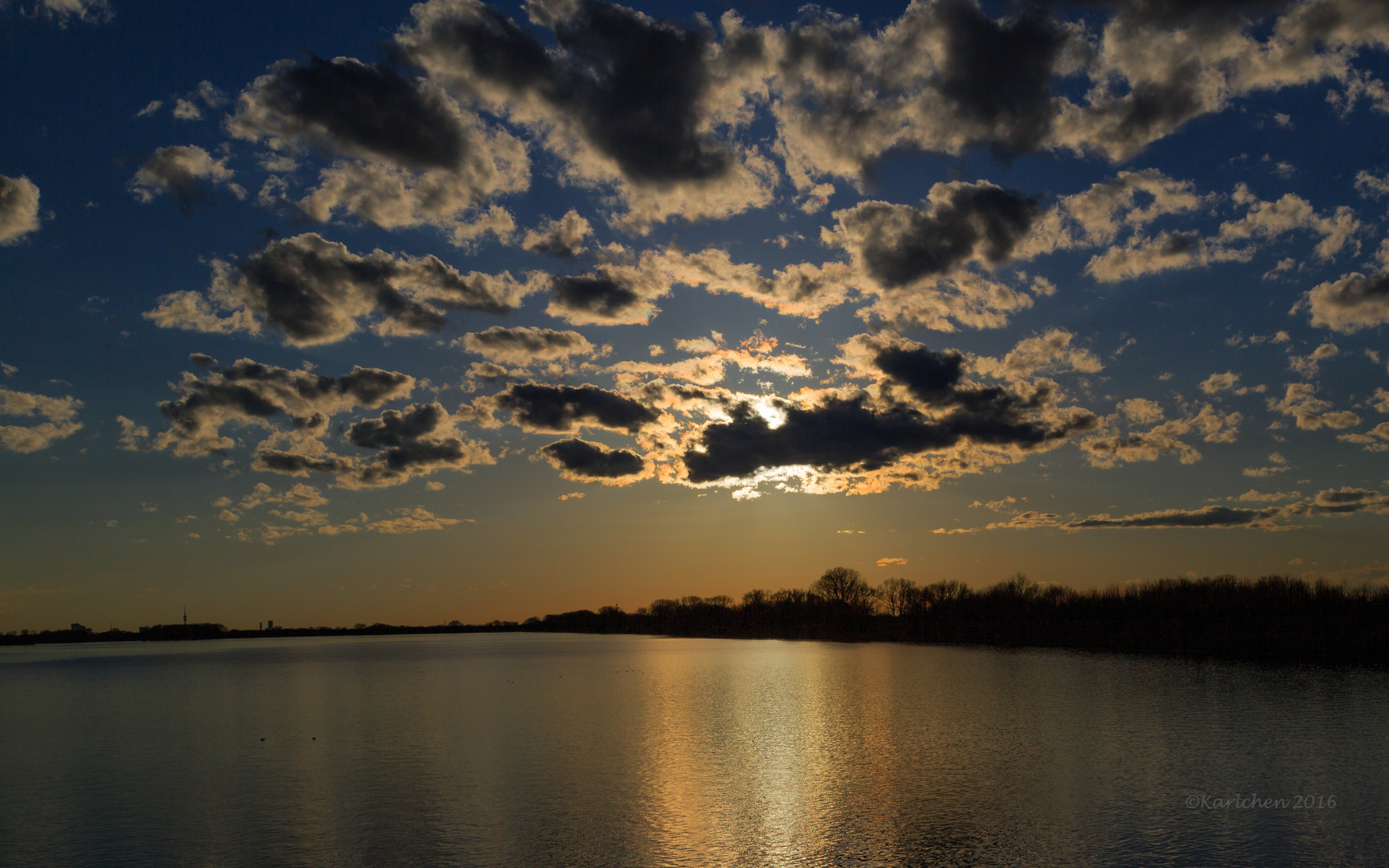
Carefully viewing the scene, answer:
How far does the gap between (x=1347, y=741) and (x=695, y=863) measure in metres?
38.4

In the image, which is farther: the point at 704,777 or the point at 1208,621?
the point at 1208,621

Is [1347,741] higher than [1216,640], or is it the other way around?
[1347,741]

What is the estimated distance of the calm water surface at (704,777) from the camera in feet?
76.2

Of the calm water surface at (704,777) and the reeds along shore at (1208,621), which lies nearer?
the calm water surface at (704,777)

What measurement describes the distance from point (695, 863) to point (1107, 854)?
11.6 metres

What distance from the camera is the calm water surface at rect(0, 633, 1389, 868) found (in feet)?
76.2

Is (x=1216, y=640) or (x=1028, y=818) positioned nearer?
(x=1028, y=818)

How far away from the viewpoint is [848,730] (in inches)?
1800

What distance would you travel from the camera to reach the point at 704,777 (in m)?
33.0

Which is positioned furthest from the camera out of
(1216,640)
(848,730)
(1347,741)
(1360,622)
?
(1216,640)

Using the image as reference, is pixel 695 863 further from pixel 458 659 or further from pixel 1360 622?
pixel 1360 622

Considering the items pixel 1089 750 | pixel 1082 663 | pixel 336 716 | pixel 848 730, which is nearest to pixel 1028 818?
pixel 1089 750

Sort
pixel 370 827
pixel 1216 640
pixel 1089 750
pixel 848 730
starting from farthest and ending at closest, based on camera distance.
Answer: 1. pixel 1216 640
2. pixel 848 730
3. pixel 1089 750
4. pixel 370 827

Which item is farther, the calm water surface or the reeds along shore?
the reeds along shore
